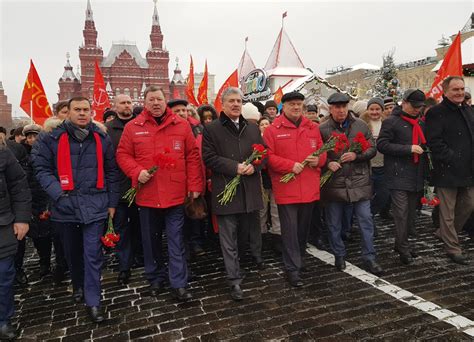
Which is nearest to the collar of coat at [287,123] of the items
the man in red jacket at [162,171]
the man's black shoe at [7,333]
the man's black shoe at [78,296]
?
the man in red jacket at [162,171]

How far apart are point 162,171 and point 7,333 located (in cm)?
213

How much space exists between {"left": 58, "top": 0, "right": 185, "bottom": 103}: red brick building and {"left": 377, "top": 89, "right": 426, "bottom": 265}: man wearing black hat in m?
69.1

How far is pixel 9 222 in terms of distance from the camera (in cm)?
338

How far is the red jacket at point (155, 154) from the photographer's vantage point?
156 inches

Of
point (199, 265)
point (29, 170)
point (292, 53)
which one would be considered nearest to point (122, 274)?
point (199, 265)

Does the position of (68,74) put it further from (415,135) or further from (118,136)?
(415,135)

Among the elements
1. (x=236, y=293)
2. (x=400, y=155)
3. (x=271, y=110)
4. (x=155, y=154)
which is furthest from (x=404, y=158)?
(x=155, y=154)

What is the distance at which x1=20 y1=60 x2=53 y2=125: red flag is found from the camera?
8.98 meters

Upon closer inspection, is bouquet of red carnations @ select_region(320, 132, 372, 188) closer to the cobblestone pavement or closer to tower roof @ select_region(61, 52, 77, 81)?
the cobblestone pavement

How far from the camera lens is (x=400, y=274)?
14.4 feet

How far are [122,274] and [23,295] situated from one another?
120 cm

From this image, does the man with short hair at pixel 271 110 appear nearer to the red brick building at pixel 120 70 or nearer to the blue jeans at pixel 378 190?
the blue jeans at pixel 378 190

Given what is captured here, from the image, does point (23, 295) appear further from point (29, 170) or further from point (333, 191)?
point (333, 191)

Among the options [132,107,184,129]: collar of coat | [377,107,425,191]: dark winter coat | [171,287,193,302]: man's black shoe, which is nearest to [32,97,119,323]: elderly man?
[132,107,184,129]: collar of coat
